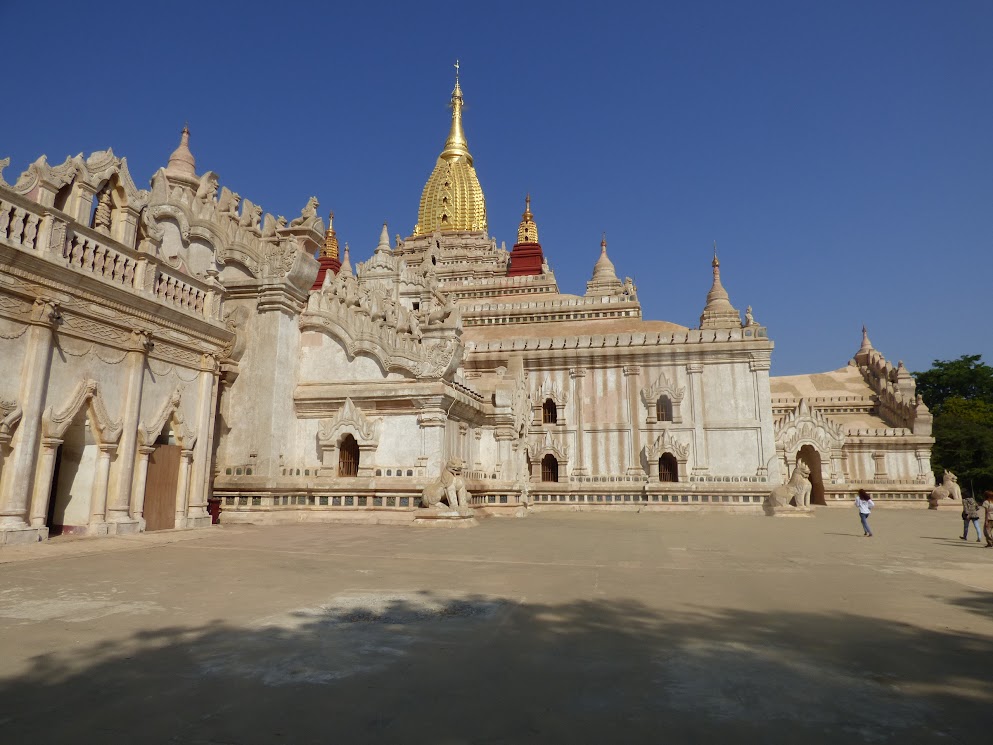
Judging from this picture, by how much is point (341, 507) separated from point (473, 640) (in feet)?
40.9

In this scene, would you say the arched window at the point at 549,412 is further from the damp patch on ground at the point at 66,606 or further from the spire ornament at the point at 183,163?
the damp patch on ground at the point at 66,606

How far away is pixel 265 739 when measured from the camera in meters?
3.10

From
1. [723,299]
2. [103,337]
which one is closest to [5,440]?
[103,337]

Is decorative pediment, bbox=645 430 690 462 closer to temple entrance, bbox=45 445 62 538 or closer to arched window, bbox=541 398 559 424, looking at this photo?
arched window, bbox=541 398 559 424

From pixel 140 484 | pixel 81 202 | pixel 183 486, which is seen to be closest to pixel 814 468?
pixel 183 486

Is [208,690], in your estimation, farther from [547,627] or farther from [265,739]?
[547,627]

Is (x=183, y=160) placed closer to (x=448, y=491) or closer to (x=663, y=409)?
(x=448, y=491)

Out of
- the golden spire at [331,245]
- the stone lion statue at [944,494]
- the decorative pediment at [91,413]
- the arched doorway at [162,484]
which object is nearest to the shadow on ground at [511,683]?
the decorative pediment at [91,413]

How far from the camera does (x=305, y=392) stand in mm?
18031

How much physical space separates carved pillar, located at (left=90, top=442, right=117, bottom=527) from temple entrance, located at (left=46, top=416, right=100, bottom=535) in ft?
0.35

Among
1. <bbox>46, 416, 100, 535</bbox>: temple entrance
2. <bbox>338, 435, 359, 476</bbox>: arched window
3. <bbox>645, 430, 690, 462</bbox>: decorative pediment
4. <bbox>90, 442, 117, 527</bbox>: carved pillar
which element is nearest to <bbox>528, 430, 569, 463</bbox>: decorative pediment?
<bbox>645, 430, 690, 462</bbox>: decorative pediment

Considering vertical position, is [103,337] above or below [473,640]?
above

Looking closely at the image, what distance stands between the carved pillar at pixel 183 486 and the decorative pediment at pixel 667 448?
67.1 ft

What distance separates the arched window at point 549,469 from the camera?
30.6 m
